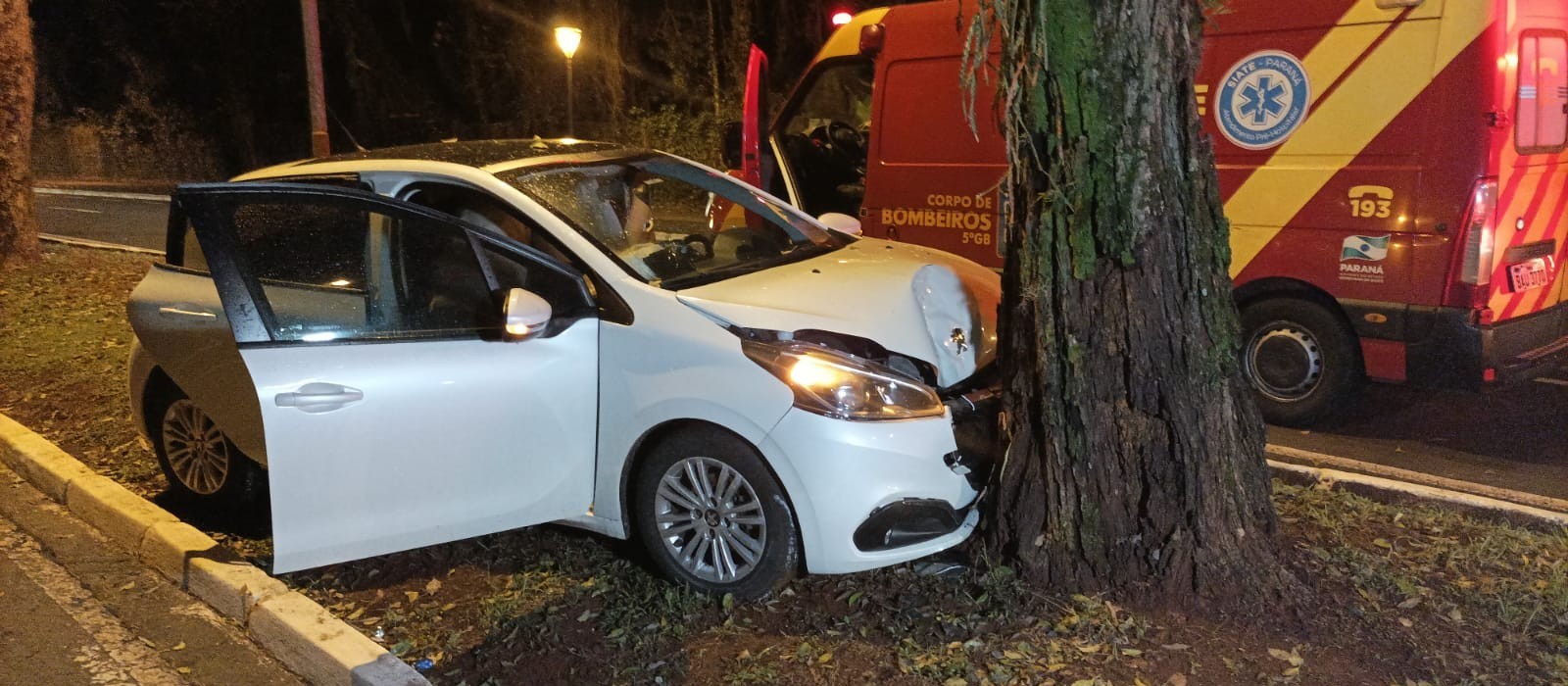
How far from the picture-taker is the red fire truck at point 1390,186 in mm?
5508

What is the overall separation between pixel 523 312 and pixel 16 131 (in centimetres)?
1090

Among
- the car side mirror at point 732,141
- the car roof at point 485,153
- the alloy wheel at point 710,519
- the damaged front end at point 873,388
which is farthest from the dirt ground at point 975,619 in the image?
the car side mirror at point 732,141

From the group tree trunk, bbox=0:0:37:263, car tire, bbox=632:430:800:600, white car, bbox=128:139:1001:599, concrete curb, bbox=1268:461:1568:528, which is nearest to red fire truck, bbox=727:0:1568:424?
concrete curb, bbox=1268:461:1568:528

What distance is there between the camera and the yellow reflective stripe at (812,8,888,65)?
780cm

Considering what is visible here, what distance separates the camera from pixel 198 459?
16.8 ft

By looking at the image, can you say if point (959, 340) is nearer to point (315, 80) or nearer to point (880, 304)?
point (880, 304)

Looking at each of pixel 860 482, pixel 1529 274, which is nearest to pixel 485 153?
pixel 860 482

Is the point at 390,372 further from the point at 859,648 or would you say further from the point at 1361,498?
the point at 1361,498

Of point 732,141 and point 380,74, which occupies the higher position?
point 380,74

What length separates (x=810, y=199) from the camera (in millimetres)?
8820

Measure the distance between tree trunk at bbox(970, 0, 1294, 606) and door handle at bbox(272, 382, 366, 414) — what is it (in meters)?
2.26

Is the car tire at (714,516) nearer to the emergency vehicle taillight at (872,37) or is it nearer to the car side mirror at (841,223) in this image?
the car side mirror at (841,223)

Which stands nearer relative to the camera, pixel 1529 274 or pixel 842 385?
pixel 842 385

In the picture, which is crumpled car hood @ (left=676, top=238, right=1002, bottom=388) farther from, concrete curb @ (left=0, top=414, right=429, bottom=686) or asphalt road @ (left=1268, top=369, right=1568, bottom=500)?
asphalt road @ (left=1268, top=369, right=1568, bottom=500)
